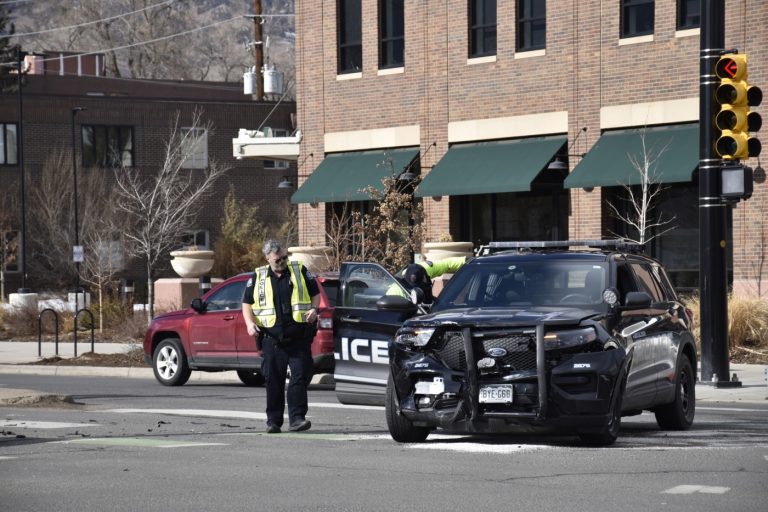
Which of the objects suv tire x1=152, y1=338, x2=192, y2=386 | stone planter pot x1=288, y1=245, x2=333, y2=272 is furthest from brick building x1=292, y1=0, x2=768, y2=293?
suv tire x1=152, y1=338, x2=192, y2=386

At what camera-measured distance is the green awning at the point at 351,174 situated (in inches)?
1280

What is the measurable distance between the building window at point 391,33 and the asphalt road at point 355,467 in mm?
19095

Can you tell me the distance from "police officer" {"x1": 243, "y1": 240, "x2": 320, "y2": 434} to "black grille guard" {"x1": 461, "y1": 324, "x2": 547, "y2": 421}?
2287 mm

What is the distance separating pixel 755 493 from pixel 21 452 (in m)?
5.92

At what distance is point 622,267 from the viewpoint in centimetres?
1280

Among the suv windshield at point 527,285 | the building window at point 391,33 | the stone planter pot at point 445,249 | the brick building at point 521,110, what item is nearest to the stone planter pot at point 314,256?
the brick building at point 521,110

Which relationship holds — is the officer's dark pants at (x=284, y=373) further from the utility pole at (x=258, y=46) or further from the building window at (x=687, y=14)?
the utility pole at (x=258, y=46)

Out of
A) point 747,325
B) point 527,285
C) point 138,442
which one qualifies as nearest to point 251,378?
point 747,325

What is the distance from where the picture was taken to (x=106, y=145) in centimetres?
6106

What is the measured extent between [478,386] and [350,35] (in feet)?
78.0

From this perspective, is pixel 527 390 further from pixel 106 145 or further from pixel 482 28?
pixel 106 145

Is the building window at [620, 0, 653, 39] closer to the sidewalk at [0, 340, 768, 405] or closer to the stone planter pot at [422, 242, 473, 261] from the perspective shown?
the stone planter pot at [422, 242, 473, 261]

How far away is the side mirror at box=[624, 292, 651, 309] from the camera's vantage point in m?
11.8

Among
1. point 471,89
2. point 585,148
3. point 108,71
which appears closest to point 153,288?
point 471,89
